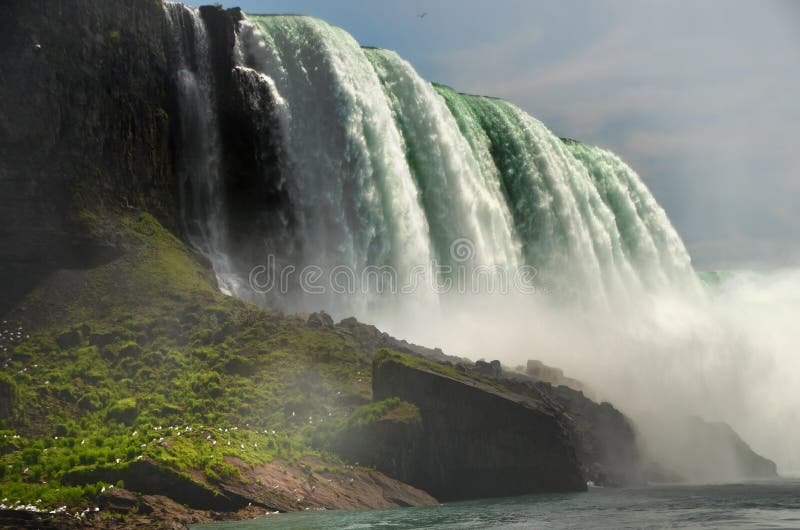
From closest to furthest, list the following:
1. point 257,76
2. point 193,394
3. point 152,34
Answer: point 193,394, point 152,34, point 257,76

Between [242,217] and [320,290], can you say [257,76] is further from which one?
[320,290]

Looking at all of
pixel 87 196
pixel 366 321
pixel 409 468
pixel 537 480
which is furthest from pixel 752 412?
pixel 87 196

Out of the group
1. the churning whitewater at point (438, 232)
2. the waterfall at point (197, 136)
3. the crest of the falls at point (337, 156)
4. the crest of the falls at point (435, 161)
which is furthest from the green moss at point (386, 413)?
the crest of the falls at point (435, 161)

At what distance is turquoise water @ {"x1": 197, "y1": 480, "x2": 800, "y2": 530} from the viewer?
18.7 m

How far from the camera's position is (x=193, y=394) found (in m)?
26.6

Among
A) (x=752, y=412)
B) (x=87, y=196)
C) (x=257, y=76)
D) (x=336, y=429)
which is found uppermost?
(x=257, y=76)

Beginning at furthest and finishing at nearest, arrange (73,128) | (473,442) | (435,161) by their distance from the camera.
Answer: (435,161)
(73,128)
(473,442)

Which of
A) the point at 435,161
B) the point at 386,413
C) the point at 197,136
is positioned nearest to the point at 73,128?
the point at 197,136

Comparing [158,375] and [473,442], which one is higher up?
[158,375]

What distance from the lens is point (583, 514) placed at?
67.7 ft

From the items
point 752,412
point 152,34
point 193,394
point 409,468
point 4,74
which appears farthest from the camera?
point 752,412

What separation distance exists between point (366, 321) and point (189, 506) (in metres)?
20.0

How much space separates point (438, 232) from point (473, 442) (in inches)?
863

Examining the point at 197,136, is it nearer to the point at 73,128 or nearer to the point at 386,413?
the point at 73,128
